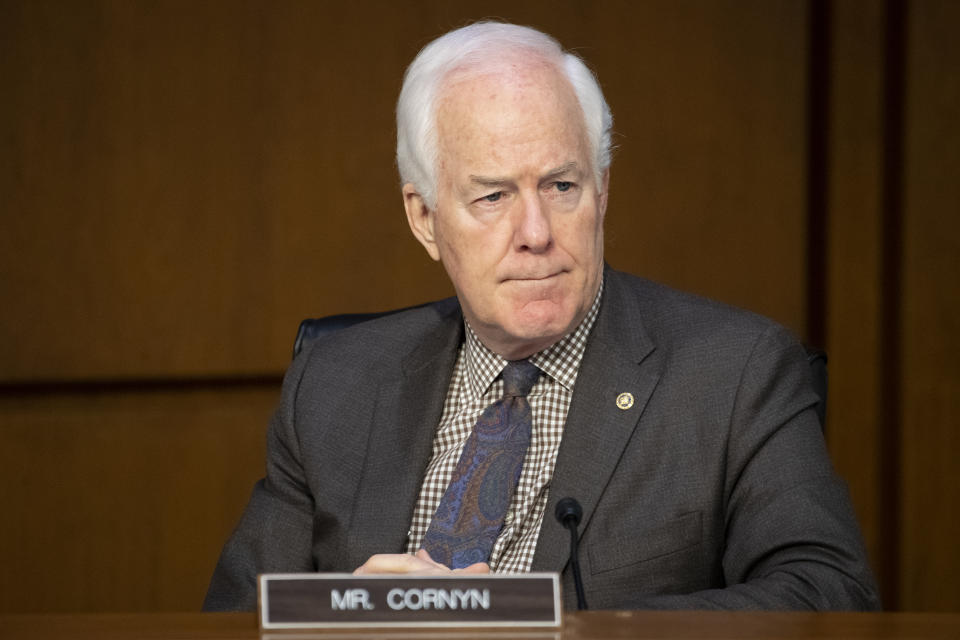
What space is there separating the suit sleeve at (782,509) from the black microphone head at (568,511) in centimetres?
14

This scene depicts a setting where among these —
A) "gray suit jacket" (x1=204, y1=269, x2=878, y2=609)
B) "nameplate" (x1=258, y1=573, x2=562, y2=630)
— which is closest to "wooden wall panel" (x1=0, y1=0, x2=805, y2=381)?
"gray suit jacket" (x1=204, y1=269, x2=878, y2=609)

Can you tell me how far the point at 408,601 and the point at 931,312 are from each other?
204 cm

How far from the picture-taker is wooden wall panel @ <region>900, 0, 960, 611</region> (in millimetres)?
2787

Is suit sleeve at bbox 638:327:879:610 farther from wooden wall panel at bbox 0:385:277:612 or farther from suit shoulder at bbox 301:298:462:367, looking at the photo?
wooden wall panel at bbox 0:385:277:612

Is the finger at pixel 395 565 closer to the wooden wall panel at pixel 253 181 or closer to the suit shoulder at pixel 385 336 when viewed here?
the suit shoulder at pixel 385 336

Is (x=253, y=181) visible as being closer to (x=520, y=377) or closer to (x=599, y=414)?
(x=520, y=377)

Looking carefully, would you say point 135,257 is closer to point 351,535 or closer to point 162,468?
point 162,468

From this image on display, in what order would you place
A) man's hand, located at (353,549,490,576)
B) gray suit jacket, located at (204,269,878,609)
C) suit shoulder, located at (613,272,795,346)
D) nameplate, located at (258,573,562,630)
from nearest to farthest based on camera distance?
nameplate, located at (258,573,562,630) → man's hand, located at (353,549,490,576) → gray suit jacket, located at (204,269,878,609) → suit shoulder, located at (613,272,795,346)

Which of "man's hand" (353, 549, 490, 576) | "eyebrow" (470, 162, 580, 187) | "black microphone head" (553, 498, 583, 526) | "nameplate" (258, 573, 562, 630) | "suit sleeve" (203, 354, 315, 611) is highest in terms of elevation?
"eyebrow" (470, 162, 580, 187)

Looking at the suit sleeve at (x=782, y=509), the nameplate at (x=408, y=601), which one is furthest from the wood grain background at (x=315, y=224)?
the nameplate at (x=408, y=601)

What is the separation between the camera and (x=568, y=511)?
58.3 inches

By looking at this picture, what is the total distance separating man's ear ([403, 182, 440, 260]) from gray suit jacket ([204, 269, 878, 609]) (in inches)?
6.2

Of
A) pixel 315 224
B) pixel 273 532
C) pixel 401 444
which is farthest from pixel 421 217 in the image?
pixel 315 224

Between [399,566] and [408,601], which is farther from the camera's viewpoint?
[399,566]
